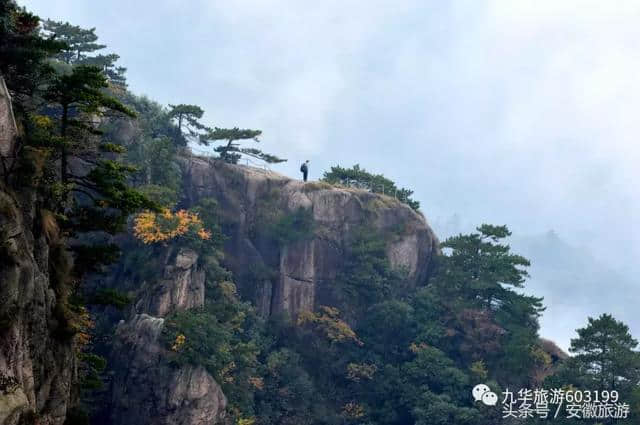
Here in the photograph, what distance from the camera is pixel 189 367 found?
36094 millimetres

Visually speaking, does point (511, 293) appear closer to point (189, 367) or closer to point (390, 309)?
point (390, 309)

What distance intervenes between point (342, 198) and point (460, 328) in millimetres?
13827

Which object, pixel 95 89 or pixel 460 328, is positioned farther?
pixel 460 328

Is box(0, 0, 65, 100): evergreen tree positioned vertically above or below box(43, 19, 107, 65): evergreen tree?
below

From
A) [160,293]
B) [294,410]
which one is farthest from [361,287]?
[160,293]

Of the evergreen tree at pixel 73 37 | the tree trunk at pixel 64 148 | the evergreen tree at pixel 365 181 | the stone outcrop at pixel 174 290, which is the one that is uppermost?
the evergreen tree at pixel 73 37

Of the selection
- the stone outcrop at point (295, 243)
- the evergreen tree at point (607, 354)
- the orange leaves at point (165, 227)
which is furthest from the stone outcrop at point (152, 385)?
the evergreen tree at point (607, 354)

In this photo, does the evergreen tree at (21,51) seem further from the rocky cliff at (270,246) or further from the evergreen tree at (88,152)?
the rocky cliff at (270,246)

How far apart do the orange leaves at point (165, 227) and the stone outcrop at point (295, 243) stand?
8388mm

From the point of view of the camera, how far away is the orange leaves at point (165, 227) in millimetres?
40375

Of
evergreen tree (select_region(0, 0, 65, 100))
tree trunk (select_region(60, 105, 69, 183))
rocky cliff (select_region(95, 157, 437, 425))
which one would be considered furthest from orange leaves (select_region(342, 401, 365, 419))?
evergreen tree (select_region(0, 0, 65, 100))

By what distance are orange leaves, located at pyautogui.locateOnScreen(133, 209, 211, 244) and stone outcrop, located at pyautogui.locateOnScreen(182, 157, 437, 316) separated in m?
8.39

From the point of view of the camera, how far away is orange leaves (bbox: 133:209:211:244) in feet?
132

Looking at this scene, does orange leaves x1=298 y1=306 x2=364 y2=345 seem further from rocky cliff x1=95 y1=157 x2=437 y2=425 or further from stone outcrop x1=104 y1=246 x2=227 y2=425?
stone outcrop x1=104 y1=246 x2=227 y2=425
